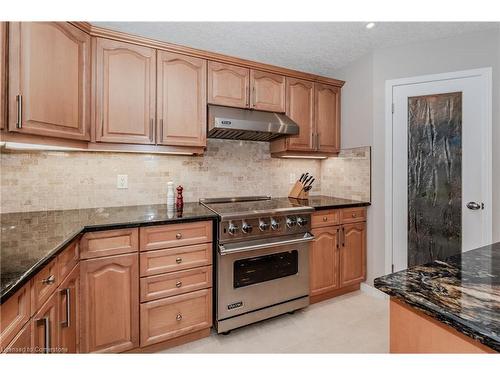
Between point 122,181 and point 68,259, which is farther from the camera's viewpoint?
point 122,181

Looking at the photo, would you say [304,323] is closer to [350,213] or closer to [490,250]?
[350,213]

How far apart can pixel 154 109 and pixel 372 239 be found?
2363mm

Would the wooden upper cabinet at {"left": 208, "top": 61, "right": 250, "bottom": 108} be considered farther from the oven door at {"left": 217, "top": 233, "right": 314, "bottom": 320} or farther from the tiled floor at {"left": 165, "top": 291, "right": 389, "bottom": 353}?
the tiled floor at {"left": 165, "top": 291, "right": 389, "bottom": 353}

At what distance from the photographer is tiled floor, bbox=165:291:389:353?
69.0 inches

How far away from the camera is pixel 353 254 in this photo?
2.53 m

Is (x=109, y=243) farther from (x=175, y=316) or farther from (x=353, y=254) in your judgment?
(x=353, y=254)

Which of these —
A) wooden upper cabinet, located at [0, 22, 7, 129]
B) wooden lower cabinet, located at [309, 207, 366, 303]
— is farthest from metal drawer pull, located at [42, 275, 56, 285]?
wooden lower cabinet, located at [309, 207, 366, 303]

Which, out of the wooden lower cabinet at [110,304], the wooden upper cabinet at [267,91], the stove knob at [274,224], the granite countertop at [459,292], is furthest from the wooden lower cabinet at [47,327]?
the wooden upper cabinet at [267,91]

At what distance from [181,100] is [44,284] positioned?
1519 mm

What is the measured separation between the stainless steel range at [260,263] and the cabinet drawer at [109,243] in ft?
1.87

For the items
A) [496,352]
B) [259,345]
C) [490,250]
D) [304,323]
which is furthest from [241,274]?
[496,352]

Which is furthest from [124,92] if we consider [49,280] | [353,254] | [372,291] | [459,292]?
[372,291]

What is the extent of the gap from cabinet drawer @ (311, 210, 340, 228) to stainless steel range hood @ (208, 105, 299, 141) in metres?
0.80

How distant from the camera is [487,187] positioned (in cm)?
200
